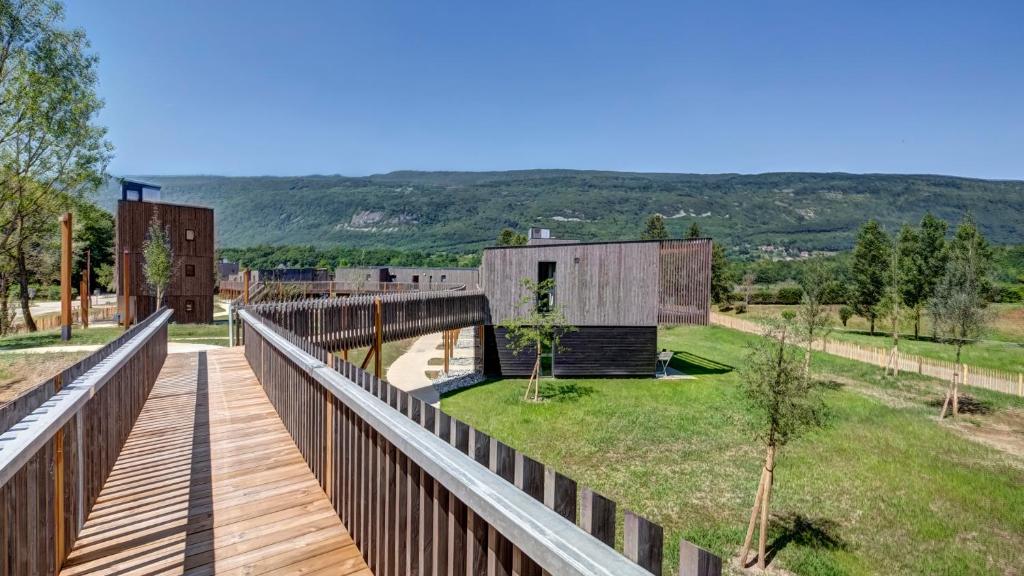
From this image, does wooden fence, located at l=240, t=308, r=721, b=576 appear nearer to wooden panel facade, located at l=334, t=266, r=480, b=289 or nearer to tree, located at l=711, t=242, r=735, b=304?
wooden panel facade, located at l=334, t=266, r=480, b=289

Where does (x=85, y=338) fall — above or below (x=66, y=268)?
below

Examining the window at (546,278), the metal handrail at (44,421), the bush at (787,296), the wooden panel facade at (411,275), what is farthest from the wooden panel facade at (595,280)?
the bush at (787,296)

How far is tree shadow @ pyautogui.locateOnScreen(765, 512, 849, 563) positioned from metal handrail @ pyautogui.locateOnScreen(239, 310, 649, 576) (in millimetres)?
7797

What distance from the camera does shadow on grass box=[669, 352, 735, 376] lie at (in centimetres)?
2191

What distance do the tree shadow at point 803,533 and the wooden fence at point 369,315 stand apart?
9.01m

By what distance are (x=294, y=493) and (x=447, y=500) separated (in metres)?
2.10

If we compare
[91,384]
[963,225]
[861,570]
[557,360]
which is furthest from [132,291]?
[963,225]

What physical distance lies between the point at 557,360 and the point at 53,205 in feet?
65.0

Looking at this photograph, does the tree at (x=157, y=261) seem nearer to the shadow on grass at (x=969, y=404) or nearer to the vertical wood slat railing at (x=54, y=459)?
the vertical wood slat railing at (x=54, y=459)

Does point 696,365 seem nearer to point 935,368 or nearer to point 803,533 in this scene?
point 935,368

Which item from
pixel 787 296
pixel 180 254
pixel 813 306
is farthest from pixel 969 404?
pixel 787 296

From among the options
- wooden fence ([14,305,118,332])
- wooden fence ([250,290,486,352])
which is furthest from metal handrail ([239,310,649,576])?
wooden fence ([14,305,118,332])

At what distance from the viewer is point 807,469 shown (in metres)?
11.1

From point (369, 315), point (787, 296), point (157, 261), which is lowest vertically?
point (787, 296)
